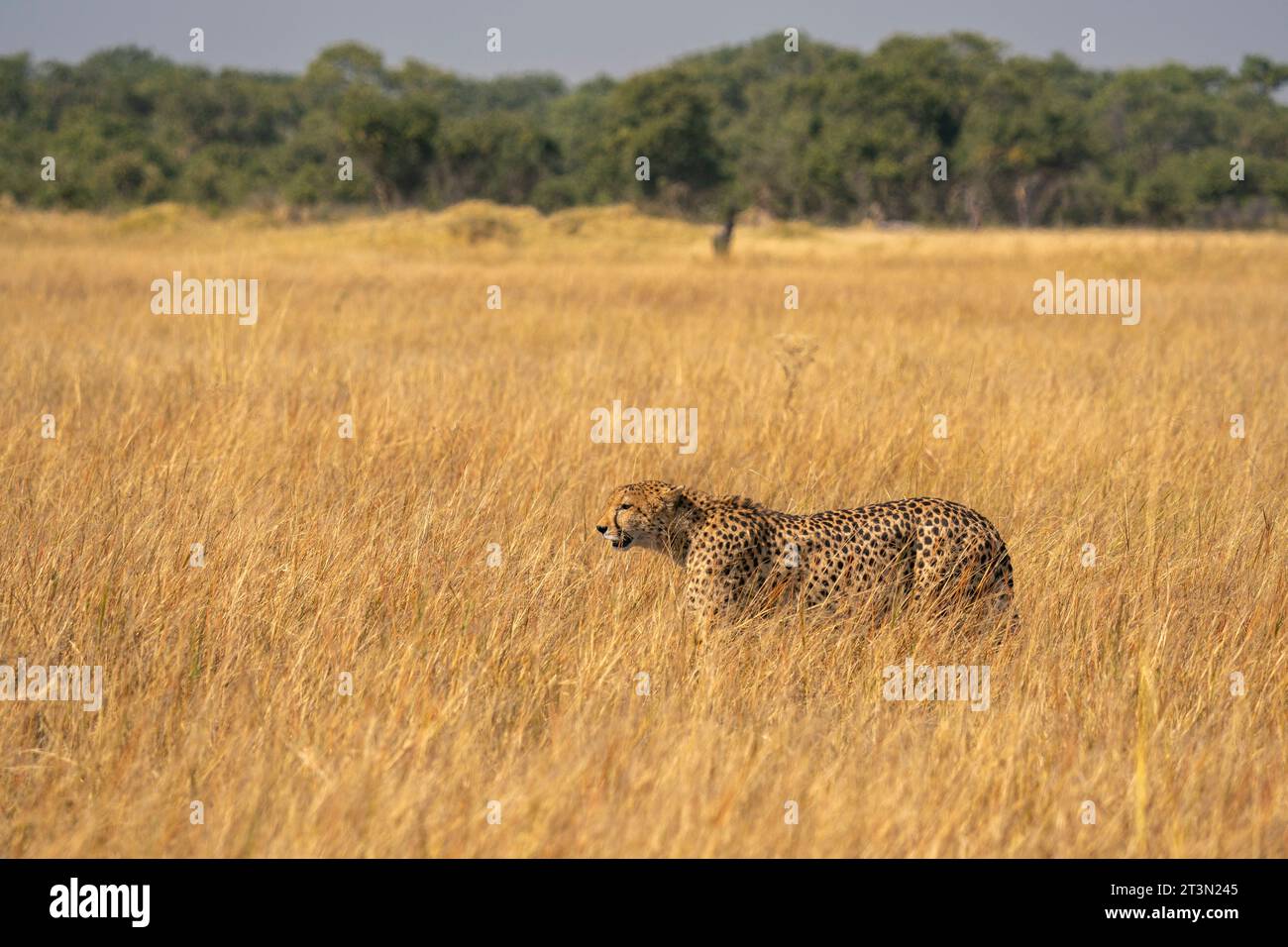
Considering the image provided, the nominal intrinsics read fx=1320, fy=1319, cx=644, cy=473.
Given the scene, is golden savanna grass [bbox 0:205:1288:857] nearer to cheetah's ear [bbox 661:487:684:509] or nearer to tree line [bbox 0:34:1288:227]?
cheetah's ear [bbox 661:487:684:509]

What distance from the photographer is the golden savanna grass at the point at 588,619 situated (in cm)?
253

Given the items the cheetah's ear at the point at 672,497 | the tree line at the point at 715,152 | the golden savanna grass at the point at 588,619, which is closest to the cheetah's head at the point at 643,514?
the cheetah's ear at the point at 672,497

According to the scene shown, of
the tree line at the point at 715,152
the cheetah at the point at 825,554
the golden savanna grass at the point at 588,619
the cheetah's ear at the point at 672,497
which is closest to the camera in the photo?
the golden savanna grass at the point at 588,619

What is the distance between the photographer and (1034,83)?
65938 mm

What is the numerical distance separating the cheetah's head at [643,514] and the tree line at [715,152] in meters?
Answer: 37.0

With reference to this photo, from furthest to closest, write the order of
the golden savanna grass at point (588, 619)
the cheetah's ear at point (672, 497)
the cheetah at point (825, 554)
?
the cheetah's ear at point (672, 497)
the cheetah at point (825, 554)
the golden savanna grass at point (588, 619)

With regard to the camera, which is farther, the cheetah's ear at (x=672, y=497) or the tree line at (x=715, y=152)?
the tree line at (x=715, y=152)

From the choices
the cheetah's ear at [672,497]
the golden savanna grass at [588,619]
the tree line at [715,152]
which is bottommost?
the golden savanna grass at [588,619]

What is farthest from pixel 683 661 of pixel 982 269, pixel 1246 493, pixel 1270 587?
pixel 982 269

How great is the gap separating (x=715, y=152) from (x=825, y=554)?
50678 mm

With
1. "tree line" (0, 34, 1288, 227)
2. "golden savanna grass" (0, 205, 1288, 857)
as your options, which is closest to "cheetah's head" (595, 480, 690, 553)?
"golden savanna grass" (0, 205, 1288, 857)

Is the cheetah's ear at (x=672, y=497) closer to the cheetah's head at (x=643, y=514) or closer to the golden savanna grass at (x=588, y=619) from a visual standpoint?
the cheetah's head at (x=643, y=514)

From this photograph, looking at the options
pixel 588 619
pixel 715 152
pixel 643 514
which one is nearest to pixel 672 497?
pixel 643 514

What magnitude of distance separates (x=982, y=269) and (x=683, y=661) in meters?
17.9
